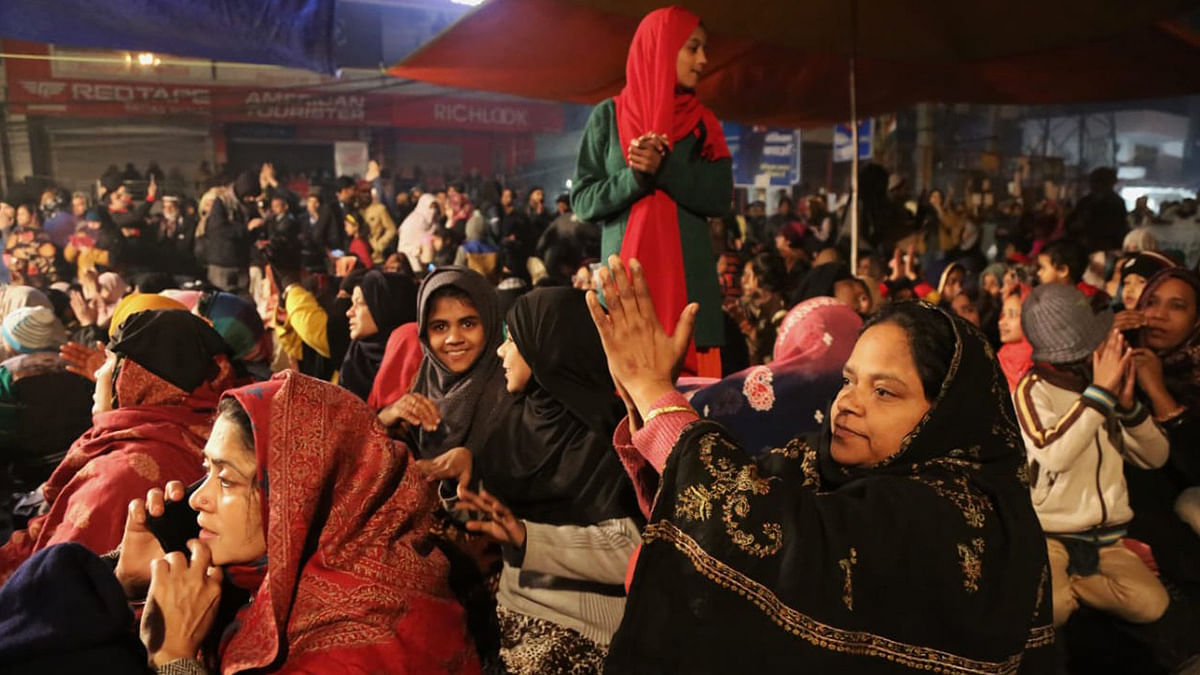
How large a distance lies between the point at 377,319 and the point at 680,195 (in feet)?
5.29

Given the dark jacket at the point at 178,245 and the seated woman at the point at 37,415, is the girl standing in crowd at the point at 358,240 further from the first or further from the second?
the seated woman at the point at 37,415

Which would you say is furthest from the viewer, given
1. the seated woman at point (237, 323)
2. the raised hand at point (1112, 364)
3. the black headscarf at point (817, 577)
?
the seated woman at point (237, 323)

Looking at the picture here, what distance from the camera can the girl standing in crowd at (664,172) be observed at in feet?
9.49

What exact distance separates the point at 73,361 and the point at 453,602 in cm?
235

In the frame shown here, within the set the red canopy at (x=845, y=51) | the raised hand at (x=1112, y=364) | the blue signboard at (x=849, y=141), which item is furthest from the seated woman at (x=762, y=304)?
Answer: the blue signboard at (x=849, y=141)

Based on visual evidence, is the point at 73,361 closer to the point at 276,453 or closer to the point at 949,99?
the point at 276,453

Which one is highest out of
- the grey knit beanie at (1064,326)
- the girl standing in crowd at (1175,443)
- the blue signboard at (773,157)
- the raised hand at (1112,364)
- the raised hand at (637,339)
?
the blue signboard at (773,157)

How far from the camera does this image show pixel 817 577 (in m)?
1.26

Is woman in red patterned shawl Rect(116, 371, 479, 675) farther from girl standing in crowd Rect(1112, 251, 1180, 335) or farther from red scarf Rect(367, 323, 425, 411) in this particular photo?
girl standing in crowd Rect(1112, 251, 1180, 335)

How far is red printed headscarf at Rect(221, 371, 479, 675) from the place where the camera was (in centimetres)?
172

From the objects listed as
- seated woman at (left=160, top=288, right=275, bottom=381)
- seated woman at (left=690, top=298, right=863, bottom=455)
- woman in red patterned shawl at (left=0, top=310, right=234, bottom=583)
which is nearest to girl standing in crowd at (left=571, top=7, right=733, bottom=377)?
seated woman at (left=690, top=298, right=863, bottom=455)

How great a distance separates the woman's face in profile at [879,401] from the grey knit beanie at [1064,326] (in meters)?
1.85

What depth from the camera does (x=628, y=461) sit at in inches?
61.4

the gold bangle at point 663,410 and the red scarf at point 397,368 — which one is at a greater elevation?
the gold bangle at point 663,410
